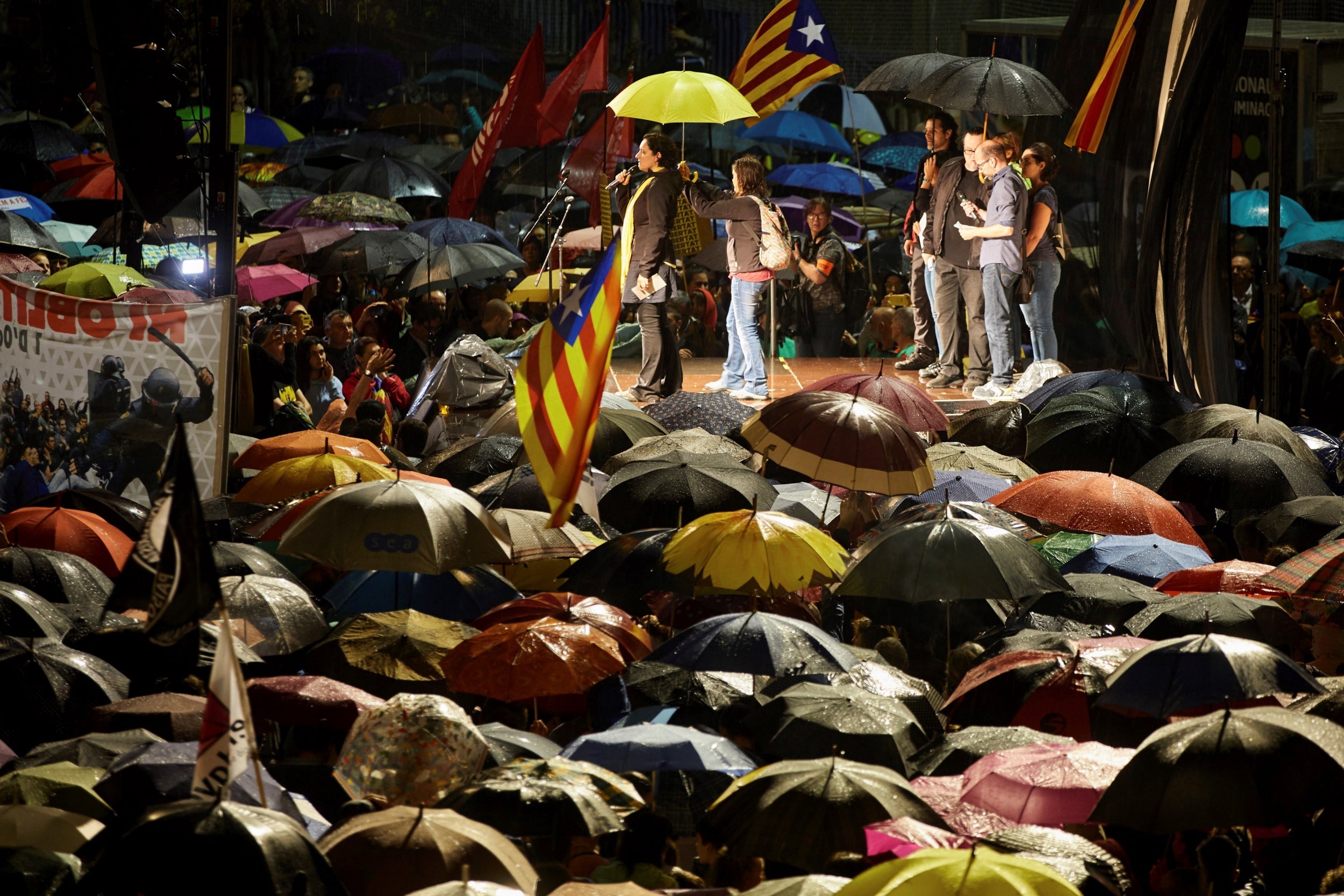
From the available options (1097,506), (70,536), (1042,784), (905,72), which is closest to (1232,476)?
(1097,506)

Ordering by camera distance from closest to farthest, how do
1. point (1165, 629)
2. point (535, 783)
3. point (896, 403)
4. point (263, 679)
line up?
1. point (535, 783)
2. point (263, 679)
3. point (1165, 629)
4. point (896, 403)

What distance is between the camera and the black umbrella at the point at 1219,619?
8.64 metres

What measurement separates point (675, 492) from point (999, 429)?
3.75m

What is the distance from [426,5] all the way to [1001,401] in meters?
21.6

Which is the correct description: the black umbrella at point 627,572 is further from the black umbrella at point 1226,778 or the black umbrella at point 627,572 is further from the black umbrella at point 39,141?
the black umbrella at point 39,141

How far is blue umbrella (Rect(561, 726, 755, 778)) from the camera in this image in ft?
22.8

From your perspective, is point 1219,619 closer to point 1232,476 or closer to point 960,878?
point 1232,476

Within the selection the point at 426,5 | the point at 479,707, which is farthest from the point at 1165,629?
the point at 426,5

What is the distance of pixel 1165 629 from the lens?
875 cm

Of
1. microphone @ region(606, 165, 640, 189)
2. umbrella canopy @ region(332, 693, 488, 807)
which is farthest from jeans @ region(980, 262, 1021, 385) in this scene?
umbrella canopy @ region(332, 693, 488, 807)

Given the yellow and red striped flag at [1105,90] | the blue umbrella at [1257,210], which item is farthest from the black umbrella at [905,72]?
the blue umbrella at [1257,210]

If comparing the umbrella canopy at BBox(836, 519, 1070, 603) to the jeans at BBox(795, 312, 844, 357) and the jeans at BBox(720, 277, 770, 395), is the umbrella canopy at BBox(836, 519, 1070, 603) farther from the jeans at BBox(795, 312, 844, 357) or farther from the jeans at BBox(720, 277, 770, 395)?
the jeans at BBox(795, 312, 844, 357)

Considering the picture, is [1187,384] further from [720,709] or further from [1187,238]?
[720,709]

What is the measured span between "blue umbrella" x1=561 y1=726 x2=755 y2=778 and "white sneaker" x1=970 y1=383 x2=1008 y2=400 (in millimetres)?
8523
